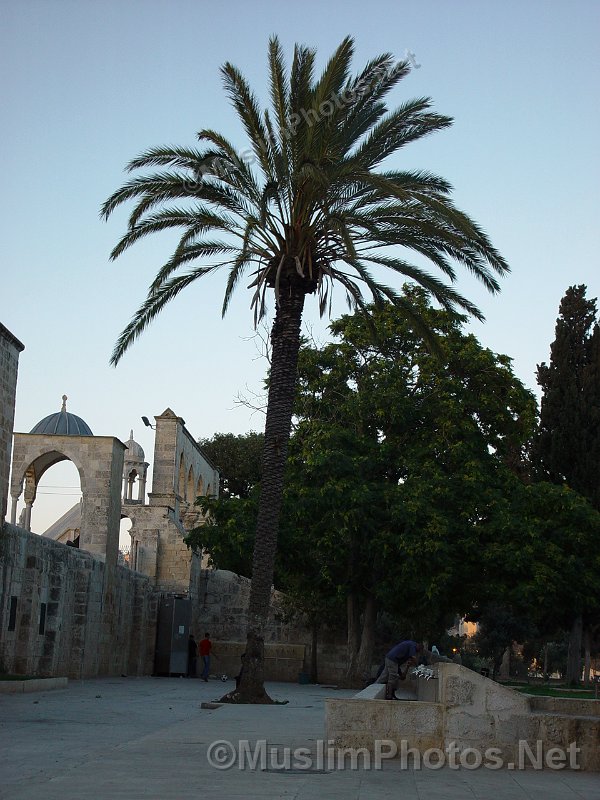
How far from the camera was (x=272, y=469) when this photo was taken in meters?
17.3

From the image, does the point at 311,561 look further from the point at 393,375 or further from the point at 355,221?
the point at 355,221

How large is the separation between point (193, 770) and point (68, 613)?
48.2 ft

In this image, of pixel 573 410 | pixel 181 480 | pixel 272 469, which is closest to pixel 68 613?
pixel 272 469

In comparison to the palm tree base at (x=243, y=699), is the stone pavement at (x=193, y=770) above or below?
above

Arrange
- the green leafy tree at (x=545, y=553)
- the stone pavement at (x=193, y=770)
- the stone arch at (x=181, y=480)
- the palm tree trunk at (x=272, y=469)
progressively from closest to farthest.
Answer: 1. the stone pavement at (x=193, y=770)
2. the palm tree trunk at (x=272, y=469)
3. the green leafy tree at (x=545, y=553)
4. the stone arch at (x=181, y=480)

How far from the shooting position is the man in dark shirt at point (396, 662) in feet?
38.2

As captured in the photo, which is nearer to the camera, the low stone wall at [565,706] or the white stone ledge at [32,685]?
the low stone wall at [565,706]

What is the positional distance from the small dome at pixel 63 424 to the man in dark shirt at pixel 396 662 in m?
28.8

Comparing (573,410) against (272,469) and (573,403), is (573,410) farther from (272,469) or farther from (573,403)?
(272,469)

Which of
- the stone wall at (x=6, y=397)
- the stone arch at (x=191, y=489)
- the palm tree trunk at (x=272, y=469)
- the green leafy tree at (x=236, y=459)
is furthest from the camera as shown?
the green leafy tree at (x=236, y=459)

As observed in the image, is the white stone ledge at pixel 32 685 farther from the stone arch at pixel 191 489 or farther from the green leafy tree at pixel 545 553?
the stone arch at pixel 191 489

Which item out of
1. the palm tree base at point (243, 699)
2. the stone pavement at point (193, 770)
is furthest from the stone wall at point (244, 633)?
the stone pavement at point (193, 770)

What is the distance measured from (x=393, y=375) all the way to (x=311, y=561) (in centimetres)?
561

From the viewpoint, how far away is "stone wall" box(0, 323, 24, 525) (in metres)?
18.5
